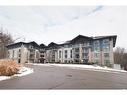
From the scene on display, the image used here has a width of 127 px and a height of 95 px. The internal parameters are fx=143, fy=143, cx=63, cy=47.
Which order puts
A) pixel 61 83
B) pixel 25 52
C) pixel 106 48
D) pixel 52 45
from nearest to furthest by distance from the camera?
pixel 61 83, pixel 106 48, pixel 25 52, pixel 52 45

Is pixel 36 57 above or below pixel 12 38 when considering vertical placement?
below

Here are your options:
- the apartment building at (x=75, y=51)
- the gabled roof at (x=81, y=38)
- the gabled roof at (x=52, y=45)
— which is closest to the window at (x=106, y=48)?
the apartment building at (x=75, y=51)

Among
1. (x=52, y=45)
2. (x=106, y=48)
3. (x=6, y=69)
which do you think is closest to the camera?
(x=6, y=69)

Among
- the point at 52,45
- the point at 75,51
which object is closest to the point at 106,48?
the point at 75,51

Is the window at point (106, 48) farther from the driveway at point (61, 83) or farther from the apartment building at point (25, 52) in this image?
the apartment building at point (25, 52)

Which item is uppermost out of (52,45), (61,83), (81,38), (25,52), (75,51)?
(81,38)

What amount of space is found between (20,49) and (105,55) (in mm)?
41218

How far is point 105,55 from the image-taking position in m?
45.4

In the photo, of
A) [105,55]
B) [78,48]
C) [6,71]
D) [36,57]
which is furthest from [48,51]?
[6,71]

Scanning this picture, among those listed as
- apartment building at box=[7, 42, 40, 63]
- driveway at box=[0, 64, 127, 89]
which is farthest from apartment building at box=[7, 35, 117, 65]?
driveway at box=[0, 64, 127, 89]

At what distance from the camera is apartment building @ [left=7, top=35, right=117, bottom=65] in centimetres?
4553

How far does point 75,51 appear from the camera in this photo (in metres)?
55.8

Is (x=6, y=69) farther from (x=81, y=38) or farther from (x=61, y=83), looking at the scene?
(x=81, y=38)
